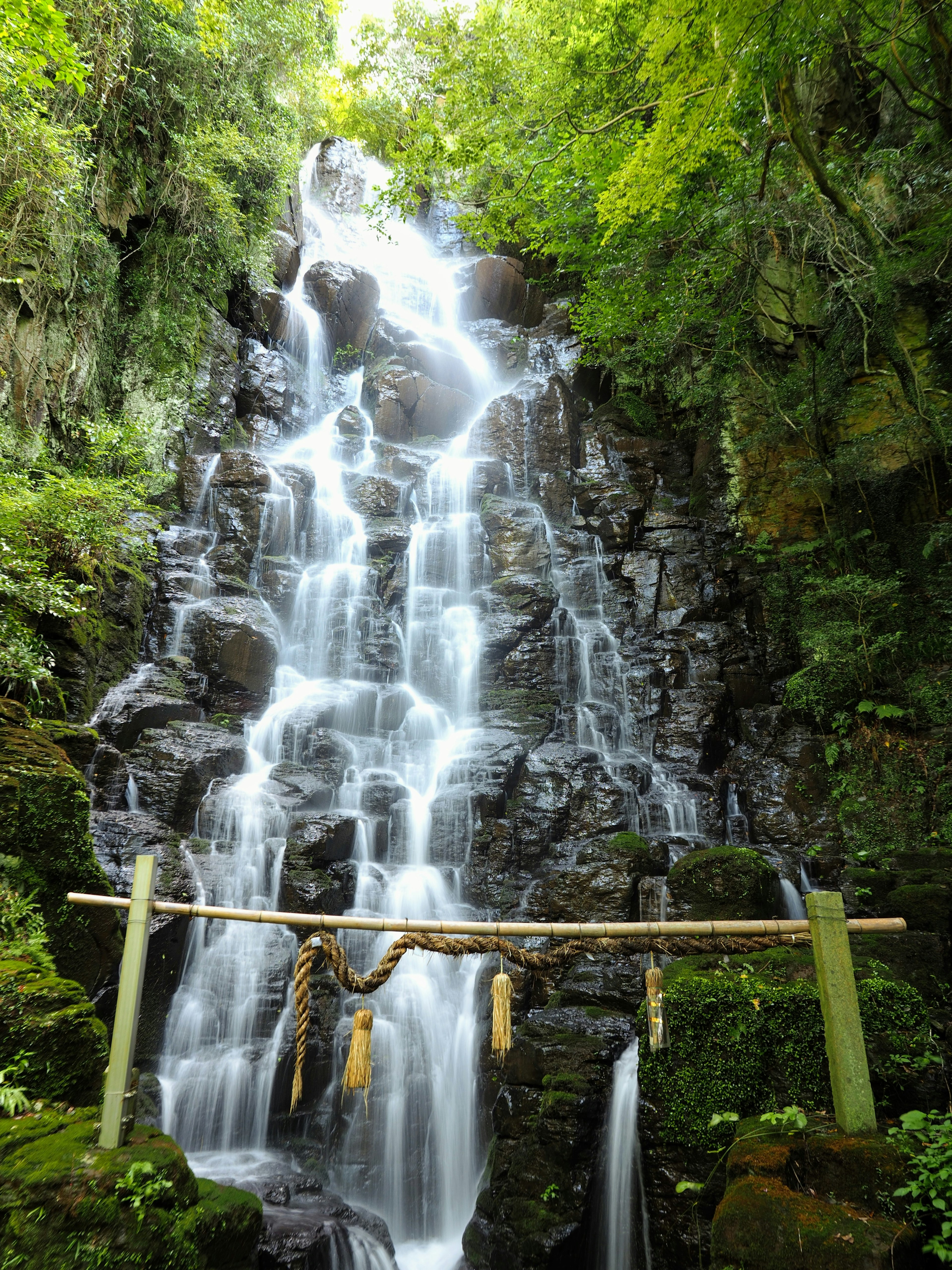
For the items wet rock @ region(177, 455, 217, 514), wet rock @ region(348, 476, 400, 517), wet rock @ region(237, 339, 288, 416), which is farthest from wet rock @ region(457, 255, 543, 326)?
wet rock @ region(177, 455, 217, 514)

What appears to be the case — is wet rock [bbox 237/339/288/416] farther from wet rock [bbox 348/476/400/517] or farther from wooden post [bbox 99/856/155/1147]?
wooden post [bbox 99/856/155/1147]

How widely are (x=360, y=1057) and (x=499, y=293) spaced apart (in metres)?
25.0

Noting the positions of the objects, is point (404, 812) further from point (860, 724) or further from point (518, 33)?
point (518, 33)

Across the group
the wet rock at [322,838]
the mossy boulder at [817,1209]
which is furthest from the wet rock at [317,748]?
the mossy boulder at [817,1209]

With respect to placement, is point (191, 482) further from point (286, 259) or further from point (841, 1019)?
point (841, 1019)

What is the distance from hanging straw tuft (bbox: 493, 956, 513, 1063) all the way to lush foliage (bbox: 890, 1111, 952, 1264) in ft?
6.53

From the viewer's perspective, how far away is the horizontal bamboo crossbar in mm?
3723

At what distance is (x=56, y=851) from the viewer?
238 inches

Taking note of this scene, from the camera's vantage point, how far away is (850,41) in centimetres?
782

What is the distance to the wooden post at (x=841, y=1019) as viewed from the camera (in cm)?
367

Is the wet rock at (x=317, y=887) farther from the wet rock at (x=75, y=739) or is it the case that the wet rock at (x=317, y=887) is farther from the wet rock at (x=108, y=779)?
the wet rock at (x=75, y=739)

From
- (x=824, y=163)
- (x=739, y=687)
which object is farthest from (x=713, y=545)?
(x=824, y=163)

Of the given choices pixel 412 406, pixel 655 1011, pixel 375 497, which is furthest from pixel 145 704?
pixel 412 406

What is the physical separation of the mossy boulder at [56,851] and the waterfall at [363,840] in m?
2.22
